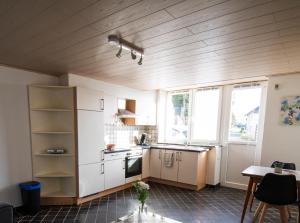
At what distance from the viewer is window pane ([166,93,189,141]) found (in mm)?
4695

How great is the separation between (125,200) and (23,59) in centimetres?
269

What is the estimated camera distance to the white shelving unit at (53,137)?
116 inches

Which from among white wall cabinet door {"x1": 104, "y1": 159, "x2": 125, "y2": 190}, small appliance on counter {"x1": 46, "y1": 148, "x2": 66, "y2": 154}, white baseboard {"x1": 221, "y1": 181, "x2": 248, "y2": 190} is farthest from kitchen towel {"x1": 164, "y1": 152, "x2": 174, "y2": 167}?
small appliance on counter {"x1": 46, "y1": 148, "x2": 66, "y2": 154}

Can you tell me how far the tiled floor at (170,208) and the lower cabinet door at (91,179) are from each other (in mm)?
202

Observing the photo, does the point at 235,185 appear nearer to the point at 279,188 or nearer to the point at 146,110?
the point at 279,188

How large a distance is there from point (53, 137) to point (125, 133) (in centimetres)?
159

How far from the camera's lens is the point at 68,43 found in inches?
72.6

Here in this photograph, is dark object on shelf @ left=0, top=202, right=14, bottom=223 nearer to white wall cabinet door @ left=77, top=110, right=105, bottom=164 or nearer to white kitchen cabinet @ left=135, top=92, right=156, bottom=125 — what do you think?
white wall cabinet door @ left=77, top=110, right=105, bottom=164

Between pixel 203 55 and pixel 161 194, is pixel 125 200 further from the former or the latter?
pixel 203 55

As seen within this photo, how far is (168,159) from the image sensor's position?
4.01m

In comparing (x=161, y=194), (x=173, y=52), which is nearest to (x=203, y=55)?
(x=173, y=52)

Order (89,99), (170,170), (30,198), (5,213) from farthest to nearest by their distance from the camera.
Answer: (170,170) < (89,99) < (30,198) < (5,213)

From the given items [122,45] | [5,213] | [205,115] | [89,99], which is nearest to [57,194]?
[5,213]

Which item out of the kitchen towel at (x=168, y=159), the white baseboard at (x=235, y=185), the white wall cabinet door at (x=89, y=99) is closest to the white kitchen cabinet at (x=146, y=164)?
the kitchen towel at (x=168, y=159)
